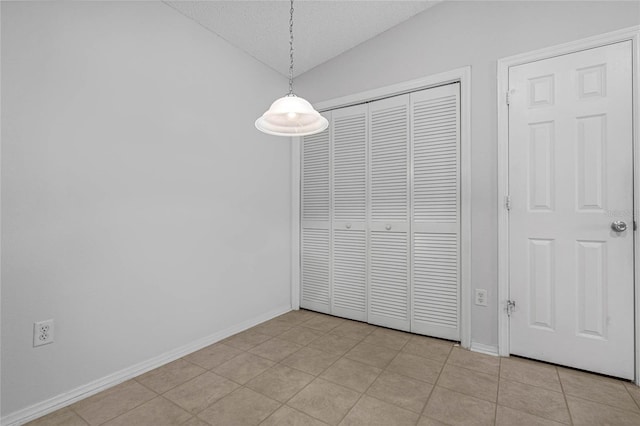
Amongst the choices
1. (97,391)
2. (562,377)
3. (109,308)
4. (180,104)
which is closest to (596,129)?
(562,377)

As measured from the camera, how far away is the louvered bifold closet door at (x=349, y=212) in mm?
2850

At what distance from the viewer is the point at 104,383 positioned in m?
1.76

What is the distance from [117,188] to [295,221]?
5.75ft

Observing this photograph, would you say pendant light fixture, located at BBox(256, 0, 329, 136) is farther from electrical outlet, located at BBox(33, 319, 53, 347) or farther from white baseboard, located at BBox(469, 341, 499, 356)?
white baseboard, located at BBox(469, 341, 499, 356)

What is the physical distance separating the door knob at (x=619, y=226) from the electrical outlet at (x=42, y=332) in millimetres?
3341

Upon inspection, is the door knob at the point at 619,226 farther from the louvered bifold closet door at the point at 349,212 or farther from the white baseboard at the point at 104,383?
the white baseboard at the point at 104,383

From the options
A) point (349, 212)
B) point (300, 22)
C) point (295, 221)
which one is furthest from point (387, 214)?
point (300, 22)

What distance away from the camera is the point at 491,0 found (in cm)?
219

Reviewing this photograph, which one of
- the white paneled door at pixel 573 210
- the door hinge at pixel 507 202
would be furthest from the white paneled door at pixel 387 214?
the white paneled door at pixel 573 210

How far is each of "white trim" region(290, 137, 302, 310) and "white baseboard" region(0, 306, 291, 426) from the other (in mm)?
756

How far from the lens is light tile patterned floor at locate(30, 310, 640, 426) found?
1496mm

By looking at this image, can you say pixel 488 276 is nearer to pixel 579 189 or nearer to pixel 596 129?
pixel 579 189

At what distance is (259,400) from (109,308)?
1.08m

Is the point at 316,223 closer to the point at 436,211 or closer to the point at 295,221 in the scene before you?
the point at 295,221
